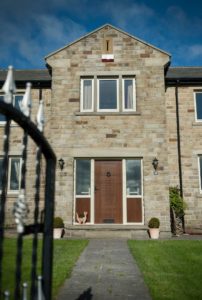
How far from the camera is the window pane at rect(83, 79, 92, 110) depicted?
14219 millimetres

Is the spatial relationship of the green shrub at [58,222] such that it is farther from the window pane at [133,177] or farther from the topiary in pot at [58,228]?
the window pane at [133,177]

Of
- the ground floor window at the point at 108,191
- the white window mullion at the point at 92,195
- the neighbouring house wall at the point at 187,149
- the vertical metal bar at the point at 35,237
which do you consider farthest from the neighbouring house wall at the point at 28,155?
the vertical metal bar at the point at 35,237

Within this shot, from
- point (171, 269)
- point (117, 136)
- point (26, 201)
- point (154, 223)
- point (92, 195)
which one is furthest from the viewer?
point (117, 136)

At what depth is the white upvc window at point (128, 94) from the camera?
14093 mm

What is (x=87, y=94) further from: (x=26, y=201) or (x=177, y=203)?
(x=26, y=201)

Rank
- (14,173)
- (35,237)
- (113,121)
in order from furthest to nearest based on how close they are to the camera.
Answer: (14,173) < (113,121) < (35,237)

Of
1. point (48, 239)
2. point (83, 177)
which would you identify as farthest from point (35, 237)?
point (83, 177)

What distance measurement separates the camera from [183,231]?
14141 mm

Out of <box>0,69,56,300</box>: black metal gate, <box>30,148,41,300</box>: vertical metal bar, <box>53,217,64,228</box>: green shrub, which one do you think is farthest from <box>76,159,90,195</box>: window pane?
<box>30,148,41,300</box>: vertical metal bar

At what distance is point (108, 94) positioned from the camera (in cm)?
1435

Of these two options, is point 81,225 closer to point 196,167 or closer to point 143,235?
point 143,235

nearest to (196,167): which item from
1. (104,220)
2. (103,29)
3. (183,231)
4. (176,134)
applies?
(176,134)

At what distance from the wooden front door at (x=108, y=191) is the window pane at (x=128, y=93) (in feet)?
7.89

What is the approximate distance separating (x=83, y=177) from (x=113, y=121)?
2.54 meters
